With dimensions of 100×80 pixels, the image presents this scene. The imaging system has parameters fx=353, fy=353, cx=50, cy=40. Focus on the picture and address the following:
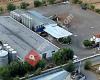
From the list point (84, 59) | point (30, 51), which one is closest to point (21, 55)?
point (30, 51)

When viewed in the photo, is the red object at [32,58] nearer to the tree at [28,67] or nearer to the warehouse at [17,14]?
the tree at [28,67]

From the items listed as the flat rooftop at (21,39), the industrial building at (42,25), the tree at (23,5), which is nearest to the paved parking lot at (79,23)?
the tree at (23,5)

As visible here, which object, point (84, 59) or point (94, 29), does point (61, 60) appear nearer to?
point (84, 59)

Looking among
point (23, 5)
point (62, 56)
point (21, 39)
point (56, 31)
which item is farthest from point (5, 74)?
point (23, 5)

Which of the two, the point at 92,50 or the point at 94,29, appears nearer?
the point at 92,50

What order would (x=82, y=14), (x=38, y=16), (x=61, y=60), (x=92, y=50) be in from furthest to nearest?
(x=82, y=14), (x=38, y=16), (x=92, y=50), (x=61, y=60)

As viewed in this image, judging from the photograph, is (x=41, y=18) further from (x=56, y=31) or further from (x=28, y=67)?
(x=28, y=67)

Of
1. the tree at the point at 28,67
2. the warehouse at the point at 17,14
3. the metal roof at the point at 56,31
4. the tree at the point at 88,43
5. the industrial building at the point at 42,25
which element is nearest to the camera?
the tree at the point at 28,67

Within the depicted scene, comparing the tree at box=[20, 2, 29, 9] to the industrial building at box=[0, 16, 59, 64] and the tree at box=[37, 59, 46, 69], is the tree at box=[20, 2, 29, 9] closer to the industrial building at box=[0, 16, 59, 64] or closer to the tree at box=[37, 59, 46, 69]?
the industrial building at box=[0, 16, 59, 64]
